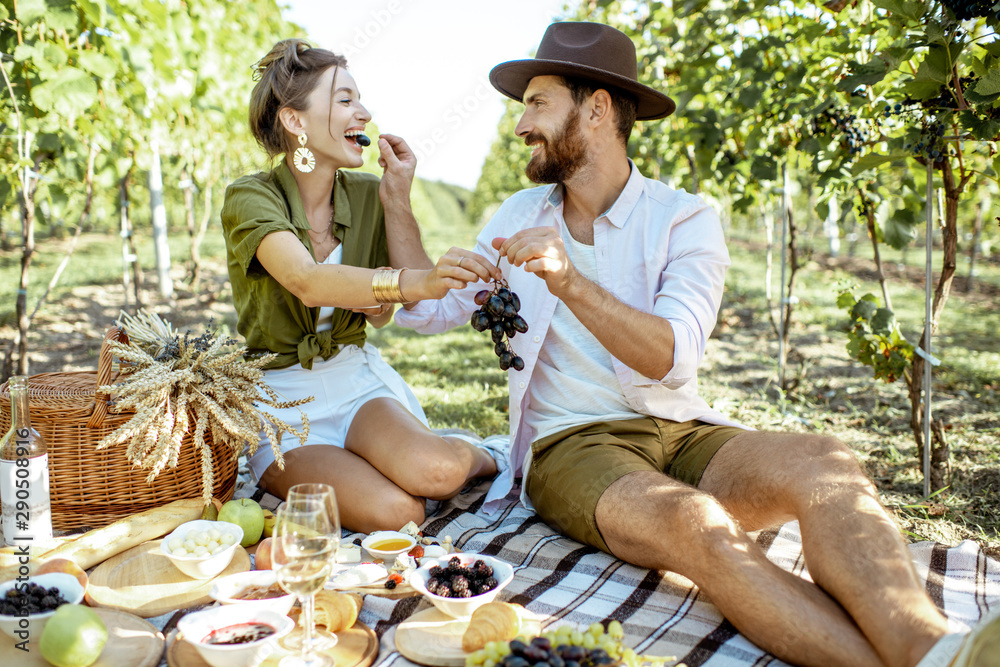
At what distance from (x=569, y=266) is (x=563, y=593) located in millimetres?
1064

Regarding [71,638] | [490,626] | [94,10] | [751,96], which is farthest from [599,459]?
[94,10]

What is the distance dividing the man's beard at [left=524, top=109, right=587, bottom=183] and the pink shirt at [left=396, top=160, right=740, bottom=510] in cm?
12

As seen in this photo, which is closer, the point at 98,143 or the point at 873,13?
the point at 873,13

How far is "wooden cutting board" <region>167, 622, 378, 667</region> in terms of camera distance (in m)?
1.79

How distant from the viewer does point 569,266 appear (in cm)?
238

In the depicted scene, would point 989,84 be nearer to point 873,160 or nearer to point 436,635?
point 873,160

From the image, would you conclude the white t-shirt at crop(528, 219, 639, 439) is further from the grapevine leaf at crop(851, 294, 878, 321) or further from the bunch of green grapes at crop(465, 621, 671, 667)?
the grapevine leaf at crop(851, 294, 878, 321)

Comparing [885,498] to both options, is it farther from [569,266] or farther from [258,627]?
[258,627]

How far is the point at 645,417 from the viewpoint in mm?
2795

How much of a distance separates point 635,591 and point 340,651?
0.98 metres

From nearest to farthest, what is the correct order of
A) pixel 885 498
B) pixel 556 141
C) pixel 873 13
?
pixel 556 141
pixel 885 498
pixel 873 13

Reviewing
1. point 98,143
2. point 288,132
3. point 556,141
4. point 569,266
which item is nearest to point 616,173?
point 556,141

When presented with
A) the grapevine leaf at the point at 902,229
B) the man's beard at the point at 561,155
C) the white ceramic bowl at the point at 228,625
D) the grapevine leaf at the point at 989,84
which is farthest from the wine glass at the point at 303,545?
Result: the grapevine leaf at the point at 902,229

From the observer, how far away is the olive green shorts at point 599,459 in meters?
2.48
